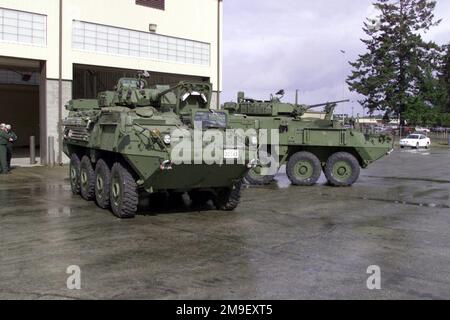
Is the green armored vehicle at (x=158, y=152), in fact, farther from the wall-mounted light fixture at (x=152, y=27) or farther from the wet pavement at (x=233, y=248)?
the wall-mounted light fixture at (x=152, y=27)

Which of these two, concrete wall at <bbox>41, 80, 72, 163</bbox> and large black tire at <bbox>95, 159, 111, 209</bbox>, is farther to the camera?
concrete wall at <bbox>41, 80, 72, 163</bbox>

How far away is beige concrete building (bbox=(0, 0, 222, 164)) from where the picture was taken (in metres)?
17.5

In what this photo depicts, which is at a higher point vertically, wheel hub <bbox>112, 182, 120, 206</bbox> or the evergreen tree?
the evergreen tree

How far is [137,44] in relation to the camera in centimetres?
2012

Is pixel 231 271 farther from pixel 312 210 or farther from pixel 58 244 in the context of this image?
Result: pixel 312 210

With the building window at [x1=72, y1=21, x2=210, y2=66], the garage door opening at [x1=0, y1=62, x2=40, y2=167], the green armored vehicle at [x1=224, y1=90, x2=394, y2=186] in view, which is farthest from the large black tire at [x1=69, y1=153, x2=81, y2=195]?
the garage door opening at [x1=0, y1=62, x2=40, y2=167]

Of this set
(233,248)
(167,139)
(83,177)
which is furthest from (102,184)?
(233,248)

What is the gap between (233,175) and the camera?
9078 mm

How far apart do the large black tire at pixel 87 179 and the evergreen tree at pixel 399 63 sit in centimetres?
4285

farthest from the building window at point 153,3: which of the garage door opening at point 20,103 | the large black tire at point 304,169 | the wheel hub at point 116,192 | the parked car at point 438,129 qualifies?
the parked car at point 438,129

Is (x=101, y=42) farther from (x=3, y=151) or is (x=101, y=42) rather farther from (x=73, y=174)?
(x=73, y=174)

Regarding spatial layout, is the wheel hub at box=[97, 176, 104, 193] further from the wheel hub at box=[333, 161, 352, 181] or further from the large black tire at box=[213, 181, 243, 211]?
the wheel hub at box=[333, 161, 352, 181]

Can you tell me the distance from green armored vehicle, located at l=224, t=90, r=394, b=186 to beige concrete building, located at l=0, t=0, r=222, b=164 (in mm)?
7011

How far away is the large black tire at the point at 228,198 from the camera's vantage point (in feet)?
31.8
